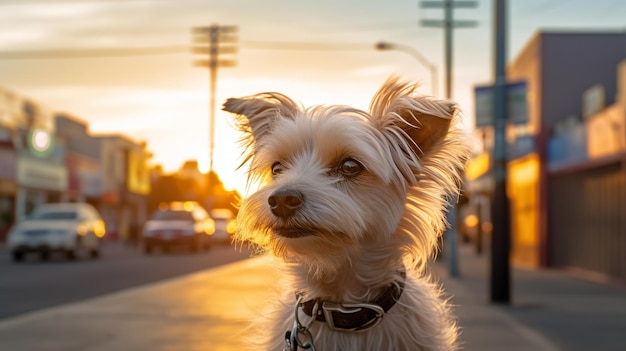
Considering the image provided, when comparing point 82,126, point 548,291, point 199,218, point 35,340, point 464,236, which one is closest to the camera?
point 35,340

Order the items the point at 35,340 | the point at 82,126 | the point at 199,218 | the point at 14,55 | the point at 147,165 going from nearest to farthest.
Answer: the point at 35,340, the point at 199,218, the point at 14,55, the point at 82,126, the point at 147,165

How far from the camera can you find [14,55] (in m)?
45.4

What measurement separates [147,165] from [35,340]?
3455 inches

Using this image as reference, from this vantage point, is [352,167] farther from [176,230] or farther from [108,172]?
[108,172]

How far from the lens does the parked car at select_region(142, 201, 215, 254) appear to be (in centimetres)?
3619

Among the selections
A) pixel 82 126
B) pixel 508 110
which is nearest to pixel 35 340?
pixel 508 110

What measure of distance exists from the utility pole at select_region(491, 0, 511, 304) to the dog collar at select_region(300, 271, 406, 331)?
1137 cm

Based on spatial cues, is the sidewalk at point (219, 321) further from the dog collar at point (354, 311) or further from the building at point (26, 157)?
the building at point (26, 157)

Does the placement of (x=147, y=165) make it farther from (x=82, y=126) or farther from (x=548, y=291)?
(x=548, y=291)

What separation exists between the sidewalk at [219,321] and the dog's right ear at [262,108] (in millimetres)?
3840

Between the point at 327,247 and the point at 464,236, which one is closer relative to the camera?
the point at 327,247

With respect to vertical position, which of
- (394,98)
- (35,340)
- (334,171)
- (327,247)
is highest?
(394,98)

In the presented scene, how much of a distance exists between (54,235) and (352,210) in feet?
88.7

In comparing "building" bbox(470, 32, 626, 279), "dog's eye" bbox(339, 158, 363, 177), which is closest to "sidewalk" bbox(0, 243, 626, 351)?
"dog's eye" bbox(339, 158, 363, 177)
